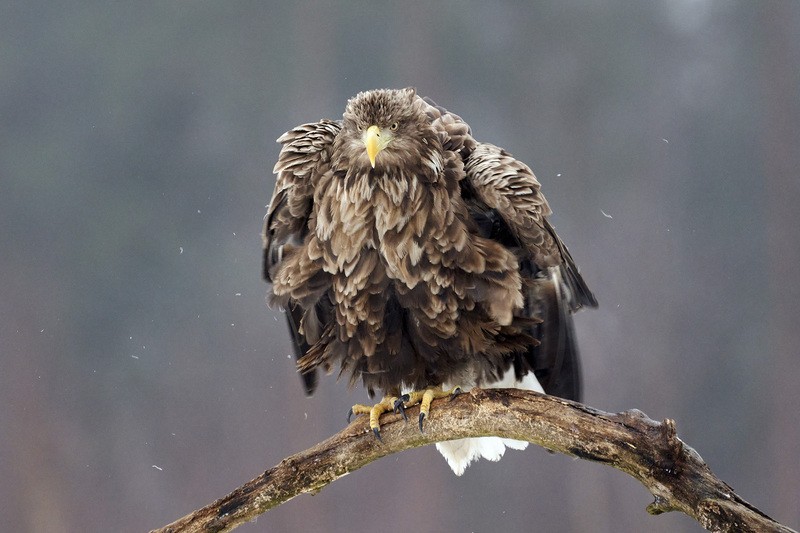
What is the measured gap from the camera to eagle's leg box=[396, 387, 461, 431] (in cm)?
314

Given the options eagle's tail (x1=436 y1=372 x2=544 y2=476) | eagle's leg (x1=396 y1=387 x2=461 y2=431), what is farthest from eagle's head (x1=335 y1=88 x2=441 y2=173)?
eagle's tail (x1=436 y1=372 x2=544 y2=476)

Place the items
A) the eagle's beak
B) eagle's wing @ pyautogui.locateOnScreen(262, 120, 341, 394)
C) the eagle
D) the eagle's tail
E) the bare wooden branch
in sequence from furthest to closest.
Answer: the eagle's tail, eagle's wing @ pyautogui.locateOnScreen(262, 120, 341, 394), the eagle, the eagle's beak, the bare wooden branch

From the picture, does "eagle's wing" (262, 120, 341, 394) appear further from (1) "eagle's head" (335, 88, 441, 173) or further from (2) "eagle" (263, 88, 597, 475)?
(1) "eagle's head" (335, 88, 441, 173)

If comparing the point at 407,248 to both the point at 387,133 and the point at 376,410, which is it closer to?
the point at 387,133

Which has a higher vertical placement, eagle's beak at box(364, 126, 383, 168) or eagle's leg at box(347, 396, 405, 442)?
eagle's beak at box(364, 126, 383, 168)

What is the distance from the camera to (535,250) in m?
3.27

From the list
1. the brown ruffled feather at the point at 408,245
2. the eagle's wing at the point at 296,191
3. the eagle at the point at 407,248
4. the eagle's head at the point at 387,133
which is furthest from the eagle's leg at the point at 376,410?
the eagle's head at the point at 387,133

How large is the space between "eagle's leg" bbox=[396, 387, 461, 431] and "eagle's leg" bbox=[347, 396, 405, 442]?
0.11ft

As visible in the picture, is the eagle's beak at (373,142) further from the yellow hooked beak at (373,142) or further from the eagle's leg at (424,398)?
the eagle's leg at (424,398)

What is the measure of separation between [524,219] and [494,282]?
264 millimetres

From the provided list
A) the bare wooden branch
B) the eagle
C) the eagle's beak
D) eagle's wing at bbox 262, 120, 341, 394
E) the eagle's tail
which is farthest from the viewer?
the eagle's tail

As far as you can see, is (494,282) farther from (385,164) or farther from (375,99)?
(375,99)

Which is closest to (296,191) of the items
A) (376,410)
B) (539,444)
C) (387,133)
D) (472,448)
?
(387,133)

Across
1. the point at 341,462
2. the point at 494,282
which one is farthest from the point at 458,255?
the point at 341,462
